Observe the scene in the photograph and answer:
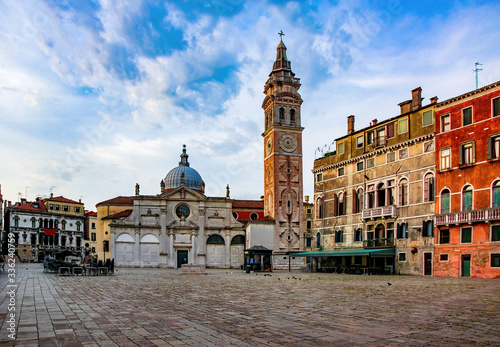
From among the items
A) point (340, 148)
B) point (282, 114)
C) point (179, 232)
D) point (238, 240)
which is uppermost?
point (282, 114)

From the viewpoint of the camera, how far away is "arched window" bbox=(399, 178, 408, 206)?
39000 mm

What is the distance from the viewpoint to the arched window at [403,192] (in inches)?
1535

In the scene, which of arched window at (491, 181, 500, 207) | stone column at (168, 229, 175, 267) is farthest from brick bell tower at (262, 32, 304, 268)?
arched window at (491, 181, 500, 207)

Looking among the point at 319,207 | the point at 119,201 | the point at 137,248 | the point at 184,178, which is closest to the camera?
the point at 319,207

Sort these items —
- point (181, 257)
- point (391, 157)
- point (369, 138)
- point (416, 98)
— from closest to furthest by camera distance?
1. point (416, 98)
2. point (391, 157)
3. point (369, 138)
4. point (181, 257)

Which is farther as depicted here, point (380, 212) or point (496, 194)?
point (380, 212)

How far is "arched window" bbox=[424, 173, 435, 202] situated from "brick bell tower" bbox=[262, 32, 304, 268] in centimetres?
2478

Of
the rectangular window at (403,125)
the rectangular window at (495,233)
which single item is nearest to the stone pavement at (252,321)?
the rectangular window at (495,233)

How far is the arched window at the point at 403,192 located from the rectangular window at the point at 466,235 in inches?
247

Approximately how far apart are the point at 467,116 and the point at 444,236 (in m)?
8.89

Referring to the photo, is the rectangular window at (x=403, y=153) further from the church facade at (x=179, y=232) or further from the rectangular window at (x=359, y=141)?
the church facade at (x=179, y=232)

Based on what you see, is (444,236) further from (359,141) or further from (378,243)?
(359,141)

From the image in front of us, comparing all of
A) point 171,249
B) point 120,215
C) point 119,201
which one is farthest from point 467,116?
point 119,201

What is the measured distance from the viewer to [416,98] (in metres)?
39.8
